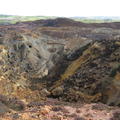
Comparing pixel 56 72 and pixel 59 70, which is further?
pixel 59 70

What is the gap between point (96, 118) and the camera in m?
19.5

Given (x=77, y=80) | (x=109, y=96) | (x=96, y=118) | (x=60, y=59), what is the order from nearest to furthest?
(x=96, y=118) → (x=109, y=96) → (x=77, y=80) → (x=60, y=59)

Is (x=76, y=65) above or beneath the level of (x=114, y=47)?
beneath

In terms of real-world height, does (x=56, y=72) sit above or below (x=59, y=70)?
below

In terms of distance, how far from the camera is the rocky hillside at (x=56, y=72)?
79.3 ft

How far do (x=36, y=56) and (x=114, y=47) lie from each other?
391 inches

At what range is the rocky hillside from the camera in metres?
24.2

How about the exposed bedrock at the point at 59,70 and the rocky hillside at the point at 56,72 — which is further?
the exposed bedrock at the point at 59,70

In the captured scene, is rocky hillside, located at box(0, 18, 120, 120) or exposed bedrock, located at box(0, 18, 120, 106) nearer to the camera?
rocky hillside, located at box(0, 18, 120, 120)

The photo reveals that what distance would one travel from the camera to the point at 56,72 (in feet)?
103

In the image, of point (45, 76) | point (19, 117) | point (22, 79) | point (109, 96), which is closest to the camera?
point (19, 117)

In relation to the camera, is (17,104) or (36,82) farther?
(36,82)

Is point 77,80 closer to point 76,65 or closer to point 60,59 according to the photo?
point 76,65

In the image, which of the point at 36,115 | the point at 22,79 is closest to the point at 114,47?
the point at 22,79
